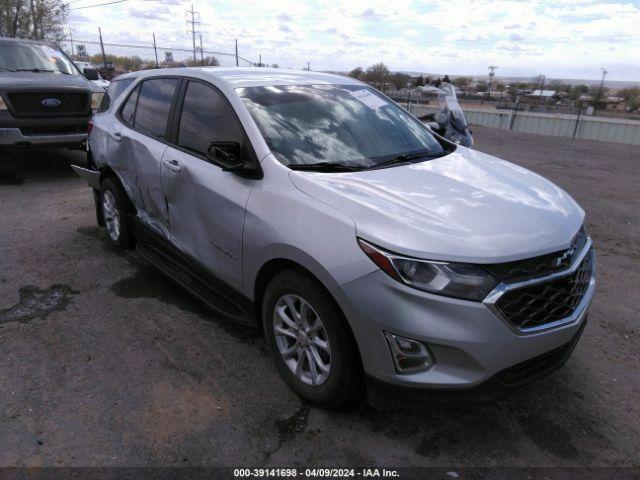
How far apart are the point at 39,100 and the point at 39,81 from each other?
33cm

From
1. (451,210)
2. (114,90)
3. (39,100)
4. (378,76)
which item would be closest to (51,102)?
(39,100)

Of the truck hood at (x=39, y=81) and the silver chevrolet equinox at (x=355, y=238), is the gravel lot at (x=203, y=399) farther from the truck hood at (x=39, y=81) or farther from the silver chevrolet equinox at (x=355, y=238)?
the truck hood at (x=39, y=81)

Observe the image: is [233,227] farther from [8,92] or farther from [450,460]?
[8,92]

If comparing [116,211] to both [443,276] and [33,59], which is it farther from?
[33,59]

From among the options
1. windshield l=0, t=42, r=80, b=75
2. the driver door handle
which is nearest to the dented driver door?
the driver door handle

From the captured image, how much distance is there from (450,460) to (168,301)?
2.53 m

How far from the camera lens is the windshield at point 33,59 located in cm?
823

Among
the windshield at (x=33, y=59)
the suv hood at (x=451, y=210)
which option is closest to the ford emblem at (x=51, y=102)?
the windshield at (x=33, y=59)

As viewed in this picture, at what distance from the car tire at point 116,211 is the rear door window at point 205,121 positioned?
1.27m

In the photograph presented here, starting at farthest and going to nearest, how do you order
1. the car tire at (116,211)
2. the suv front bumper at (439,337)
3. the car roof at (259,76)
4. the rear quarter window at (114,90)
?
the rear quarter window at (114,90)
the car tire at (116,211)
the car roof at (259,76)
the suv front bumper at (439,337)

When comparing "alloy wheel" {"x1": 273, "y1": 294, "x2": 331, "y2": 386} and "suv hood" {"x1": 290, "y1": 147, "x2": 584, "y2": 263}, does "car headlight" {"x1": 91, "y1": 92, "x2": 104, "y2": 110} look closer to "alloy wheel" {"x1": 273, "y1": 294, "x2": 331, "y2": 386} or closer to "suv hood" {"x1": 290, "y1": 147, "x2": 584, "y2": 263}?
"suv hood" {"x1": 290, "y1": 147, "x2": 584, "y2": 263}

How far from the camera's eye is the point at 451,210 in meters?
2.52

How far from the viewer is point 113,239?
5.08m

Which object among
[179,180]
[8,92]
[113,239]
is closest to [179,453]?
[179,180]
